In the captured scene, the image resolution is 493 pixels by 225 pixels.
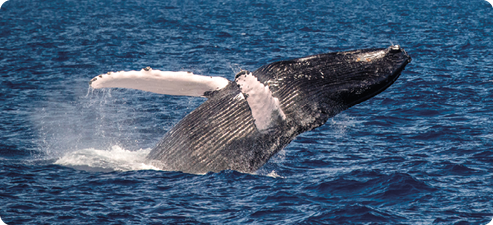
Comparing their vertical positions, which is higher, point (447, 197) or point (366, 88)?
point (366, 88)

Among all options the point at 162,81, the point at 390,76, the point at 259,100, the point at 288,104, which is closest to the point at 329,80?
the point at 288,104

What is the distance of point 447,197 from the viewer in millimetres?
12719

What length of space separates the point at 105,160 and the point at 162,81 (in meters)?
3.67

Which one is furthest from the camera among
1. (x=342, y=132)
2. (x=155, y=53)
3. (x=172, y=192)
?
(x=155, y=53)

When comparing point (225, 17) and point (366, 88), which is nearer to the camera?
point (366, 88)

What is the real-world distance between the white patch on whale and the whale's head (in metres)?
0.80

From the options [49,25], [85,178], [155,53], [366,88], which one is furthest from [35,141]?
[49,25]

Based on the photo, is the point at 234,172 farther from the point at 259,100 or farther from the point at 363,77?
the point at 363,77

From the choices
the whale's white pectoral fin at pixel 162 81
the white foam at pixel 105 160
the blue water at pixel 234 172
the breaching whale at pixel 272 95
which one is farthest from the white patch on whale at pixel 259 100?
the white foam at pixel 105 160

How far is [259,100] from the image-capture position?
10.5 meters

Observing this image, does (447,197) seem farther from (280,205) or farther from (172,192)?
(172,192)

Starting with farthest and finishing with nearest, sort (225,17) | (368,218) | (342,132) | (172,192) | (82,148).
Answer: (225,17)
(342,132)
(82,148)
(172,192)
(368,218)

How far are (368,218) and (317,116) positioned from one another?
2411mm

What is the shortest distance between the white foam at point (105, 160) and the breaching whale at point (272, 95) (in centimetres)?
194
